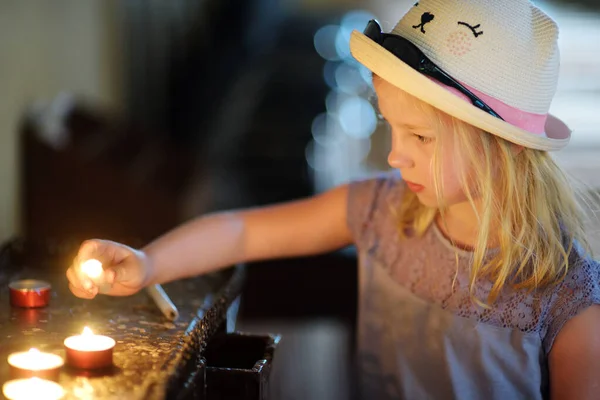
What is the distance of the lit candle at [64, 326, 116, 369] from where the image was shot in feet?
3.04

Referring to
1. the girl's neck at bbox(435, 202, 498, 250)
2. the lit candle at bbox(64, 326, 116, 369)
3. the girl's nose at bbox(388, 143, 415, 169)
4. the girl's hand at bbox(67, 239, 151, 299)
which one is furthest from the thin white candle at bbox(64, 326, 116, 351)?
the girl's neck at bbox(435, 202, 498, 250)

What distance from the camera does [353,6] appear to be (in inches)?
266

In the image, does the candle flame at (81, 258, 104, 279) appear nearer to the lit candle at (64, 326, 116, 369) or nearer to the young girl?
the young girl

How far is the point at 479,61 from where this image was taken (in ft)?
3.76

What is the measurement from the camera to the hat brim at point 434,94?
112cm

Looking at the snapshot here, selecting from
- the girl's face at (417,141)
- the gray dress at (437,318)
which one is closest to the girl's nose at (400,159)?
the girl's face at (417,141)

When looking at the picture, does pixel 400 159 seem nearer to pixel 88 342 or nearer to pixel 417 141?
pixel 417 141

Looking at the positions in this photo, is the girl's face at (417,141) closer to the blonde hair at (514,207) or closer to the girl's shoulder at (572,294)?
the blonde hair at (514,207)

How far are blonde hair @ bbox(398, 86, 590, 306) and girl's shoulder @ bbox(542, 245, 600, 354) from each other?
2 centimetres

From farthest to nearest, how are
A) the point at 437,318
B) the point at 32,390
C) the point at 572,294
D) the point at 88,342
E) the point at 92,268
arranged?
the point at 437,318 → the point at 572,294 → the point at 92,268 → the point at 88,342 → the point at 32,390

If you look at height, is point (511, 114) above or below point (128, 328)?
above

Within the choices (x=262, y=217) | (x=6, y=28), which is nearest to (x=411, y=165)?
(x=262, y=217)

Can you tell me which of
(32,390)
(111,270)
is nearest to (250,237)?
(111,270)

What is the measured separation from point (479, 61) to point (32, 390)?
29.7 inches
